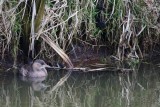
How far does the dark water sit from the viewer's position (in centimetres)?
556

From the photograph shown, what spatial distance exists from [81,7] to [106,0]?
0.38m

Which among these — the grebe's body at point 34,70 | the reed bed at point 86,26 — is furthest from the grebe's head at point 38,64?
the reed bed at point 86,26

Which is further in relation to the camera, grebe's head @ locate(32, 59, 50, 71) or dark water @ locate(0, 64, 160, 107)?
grebe's head @ locate(32, 59, 50, 71)

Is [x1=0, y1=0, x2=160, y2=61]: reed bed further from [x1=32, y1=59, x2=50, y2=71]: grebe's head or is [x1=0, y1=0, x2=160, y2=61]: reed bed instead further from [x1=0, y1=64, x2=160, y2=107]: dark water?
[x1=0, y1=64, x2=160, y2=107]: dark water

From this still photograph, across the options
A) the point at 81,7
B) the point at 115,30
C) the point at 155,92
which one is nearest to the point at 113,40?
the point at 115,30

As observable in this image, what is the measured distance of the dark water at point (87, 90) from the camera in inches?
219

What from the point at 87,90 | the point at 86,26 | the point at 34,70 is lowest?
the point at 87,90

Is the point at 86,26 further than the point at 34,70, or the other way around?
the point at 86,26

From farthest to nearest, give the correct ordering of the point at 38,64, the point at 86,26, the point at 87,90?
the point at 86,26
the point at 38,64
the point at 87,90

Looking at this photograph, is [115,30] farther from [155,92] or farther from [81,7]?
[155,92]

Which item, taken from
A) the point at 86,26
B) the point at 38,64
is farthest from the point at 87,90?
the point at 86,26

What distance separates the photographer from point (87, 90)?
5996 mm

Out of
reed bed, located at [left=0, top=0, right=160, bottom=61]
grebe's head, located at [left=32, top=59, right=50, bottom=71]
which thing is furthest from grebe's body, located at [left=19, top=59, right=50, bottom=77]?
reed bed, located at [left=0, top=0, right=160, bottom=61]

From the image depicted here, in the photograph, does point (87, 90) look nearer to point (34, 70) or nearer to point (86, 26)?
point (34, 70)
